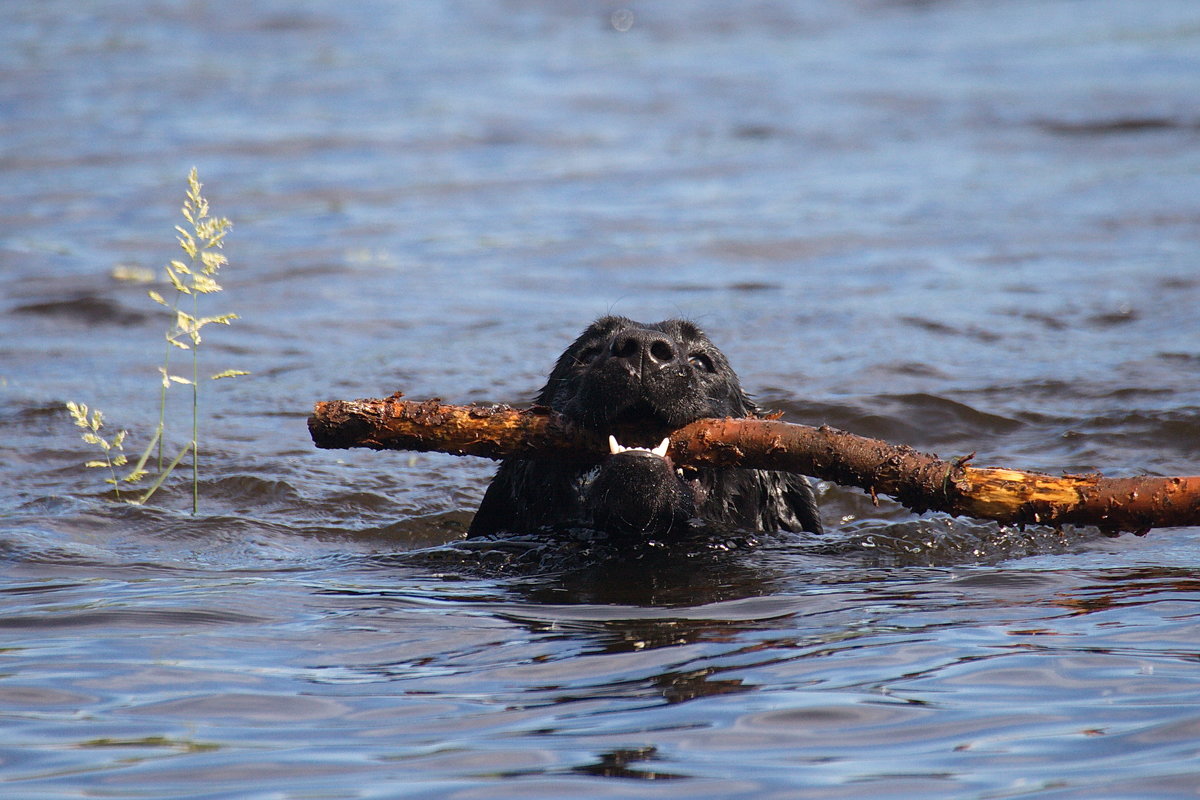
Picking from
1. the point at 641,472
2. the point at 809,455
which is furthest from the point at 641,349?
the point at 809,455

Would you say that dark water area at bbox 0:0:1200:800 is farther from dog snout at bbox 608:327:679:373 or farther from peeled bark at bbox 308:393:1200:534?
dog snout at bbox 608:327:679:373

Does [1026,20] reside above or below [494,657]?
above

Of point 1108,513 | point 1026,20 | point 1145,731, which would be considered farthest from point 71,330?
point 1026,20

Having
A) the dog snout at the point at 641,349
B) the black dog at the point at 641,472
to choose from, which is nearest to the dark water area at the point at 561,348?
the black dog at the point at 641,472

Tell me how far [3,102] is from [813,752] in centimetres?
1991

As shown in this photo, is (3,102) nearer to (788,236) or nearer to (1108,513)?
(788,236)

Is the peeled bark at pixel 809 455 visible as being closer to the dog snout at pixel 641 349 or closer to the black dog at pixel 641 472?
the black dog at pixel 641 472

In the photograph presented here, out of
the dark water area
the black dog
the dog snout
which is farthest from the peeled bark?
the dark water area

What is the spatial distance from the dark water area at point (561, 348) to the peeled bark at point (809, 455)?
366 millimetres

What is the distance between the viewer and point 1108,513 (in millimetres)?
4957

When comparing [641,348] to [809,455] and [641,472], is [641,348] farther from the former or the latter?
[809,455]

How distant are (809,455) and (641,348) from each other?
28.8 inches

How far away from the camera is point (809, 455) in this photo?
5.18 m

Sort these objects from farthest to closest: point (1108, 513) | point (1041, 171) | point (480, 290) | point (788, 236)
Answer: point (1041, 171)
point (788, 236)
point (480, 290)
point (1108, 513)
